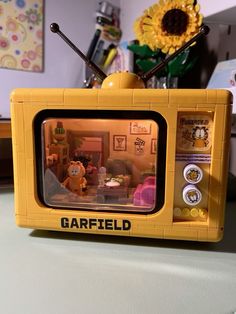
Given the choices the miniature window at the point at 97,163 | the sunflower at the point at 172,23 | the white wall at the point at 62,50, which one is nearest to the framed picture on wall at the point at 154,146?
the miniature window at the point at 97,163

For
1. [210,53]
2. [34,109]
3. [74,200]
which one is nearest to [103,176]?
[74,200]

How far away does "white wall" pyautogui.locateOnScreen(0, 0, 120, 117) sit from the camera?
113 centimetres

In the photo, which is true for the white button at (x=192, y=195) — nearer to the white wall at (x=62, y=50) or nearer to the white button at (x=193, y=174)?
the white button at (x=193, y=174)

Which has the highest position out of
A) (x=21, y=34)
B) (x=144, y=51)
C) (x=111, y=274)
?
(x=21, y=34)

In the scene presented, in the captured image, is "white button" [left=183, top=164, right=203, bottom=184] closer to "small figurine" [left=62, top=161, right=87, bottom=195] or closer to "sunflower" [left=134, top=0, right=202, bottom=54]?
A: "small figurine" [left=62, top=161, right=87, bottom=195]

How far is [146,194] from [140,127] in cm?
12

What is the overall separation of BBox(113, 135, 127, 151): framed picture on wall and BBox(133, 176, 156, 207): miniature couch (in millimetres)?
83

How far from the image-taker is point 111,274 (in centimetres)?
41

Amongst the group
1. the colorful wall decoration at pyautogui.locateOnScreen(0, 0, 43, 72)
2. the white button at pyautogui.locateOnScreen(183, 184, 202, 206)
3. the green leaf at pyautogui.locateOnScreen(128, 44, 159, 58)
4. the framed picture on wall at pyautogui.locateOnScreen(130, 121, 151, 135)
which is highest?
the colorful wall decoration at pyautogui.locateOnScreen(0, 0, 43, 72)

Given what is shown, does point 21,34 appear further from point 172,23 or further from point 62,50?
point 172,23

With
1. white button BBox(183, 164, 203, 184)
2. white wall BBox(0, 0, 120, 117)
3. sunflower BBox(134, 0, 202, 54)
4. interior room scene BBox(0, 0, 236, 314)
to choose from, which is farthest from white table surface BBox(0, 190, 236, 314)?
white wall BBox(0, 0, 120, 117)

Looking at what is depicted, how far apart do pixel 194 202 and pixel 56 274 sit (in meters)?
0.23

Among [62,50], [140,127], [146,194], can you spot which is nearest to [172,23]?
[140,127]

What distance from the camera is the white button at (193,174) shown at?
0.45m
